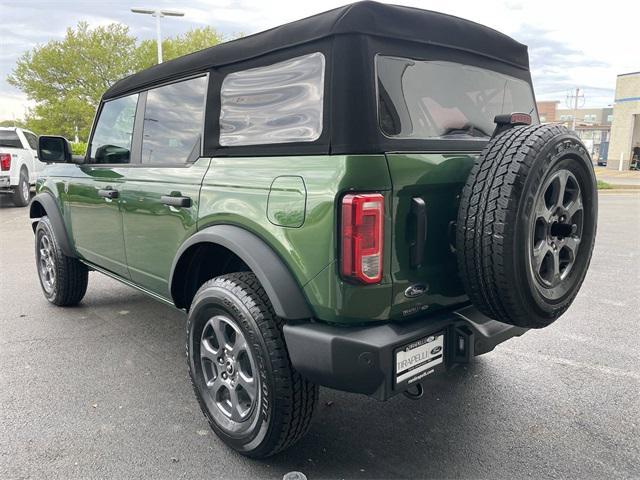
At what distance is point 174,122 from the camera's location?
3098 mm

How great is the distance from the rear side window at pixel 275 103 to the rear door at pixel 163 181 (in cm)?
25

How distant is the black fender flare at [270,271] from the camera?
7.01 feet

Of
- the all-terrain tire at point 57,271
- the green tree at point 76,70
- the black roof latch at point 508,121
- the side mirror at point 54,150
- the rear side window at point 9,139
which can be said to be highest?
the green tree at point 76,70

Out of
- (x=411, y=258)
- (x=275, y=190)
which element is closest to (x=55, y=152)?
(x=275, y=190)

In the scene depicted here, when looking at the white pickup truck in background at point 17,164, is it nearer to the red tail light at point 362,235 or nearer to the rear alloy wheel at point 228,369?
the rear alloy wheel at point 228,369

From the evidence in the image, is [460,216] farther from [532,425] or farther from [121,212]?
[121,212]

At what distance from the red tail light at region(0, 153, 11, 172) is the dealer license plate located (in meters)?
12.6

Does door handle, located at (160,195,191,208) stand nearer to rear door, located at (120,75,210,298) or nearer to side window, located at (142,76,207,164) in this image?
rear door, located at (120,75,210,298)

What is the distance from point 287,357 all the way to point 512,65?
208 centimetres

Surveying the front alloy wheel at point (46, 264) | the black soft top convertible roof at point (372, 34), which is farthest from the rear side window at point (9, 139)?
the black soft top convertible roof at point (372, 34)

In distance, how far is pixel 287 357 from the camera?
221 cm

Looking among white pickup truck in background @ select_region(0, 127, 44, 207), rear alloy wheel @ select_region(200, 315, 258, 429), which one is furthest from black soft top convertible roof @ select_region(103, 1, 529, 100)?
white pickup truck in background @ select_region(0, 127, 44, 207)

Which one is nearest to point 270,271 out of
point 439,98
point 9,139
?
point 439,98

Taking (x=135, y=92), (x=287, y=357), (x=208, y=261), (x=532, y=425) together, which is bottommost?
(x=532, y=425)
